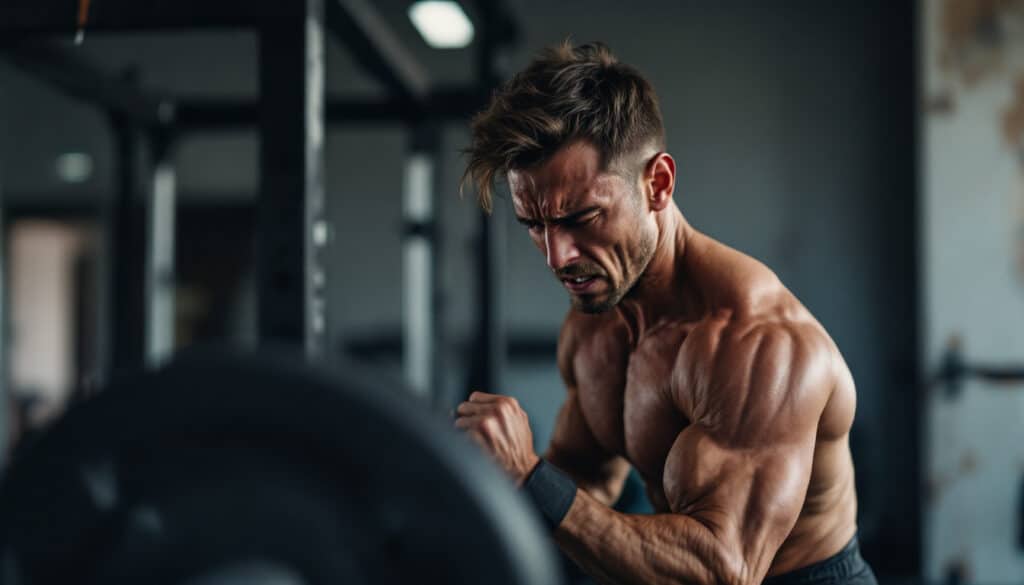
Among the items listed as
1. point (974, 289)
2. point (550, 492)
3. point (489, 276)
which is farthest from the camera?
point (974, 289)

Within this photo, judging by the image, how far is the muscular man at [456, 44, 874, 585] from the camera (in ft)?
3.52

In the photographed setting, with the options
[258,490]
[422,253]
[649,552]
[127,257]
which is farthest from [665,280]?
[127,257]

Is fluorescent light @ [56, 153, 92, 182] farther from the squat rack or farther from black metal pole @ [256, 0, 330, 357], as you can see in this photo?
black metal pole @ [256, 0, 330, 357]

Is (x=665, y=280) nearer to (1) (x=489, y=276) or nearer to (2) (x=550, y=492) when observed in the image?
(2) (x=550, y=492)

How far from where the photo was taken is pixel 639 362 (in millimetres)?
1362

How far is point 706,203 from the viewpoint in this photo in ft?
13.2

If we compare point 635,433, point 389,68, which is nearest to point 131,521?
point 635,433

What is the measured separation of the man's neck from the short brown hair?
0.15 metres

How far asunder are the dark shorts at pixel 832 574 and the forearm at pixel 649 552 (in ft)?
0.93

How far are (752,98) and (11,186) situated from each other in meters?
4.33

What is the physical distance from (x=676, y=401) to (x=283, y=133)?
690 millimetres

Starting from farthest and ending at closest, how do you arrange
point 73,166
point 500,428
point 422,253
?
point 73,166, point 422,253, point 500,428

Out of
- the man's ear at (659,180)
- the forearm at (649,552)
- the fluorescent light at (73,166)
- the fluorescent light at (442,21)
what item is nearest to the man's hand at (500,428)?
the forearm at (649,552)

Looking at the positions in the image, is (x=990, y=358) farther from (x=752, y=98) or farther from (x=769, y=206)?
(x=752, y=98)
